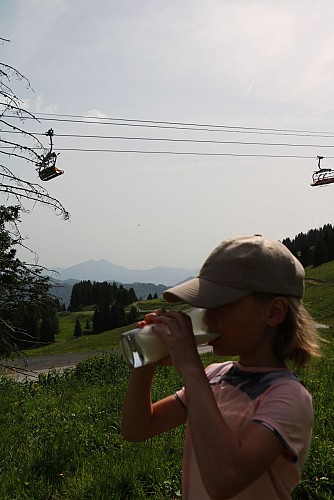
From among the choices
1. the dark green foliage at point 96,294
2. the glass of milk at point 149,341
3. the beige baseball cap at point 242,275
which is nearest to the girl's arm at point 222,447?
the glass of milk at point 149,341

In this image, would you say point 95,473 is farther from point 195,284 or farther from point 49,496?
point 195,284

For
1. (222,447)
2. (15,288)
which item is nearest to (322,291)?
(15,288)

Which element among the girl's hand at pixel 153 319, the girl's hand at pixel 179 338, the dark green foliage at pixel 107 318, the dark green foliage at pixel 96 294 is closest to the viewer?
the girl's hand at pixel 179 338

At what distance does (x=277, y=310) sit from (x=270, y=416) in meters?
0.34

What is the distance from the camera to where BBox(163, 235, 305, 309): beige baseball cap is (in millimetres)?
1622

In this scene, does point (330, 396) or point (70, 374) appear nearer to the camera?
point (330, 396)

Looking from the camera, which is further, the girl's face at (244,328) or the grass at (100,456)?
the grass at (100,456)

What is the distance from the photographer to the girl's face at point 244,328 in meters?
1.64

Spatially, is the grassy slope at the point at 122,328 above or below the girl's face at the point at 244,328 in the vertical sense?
below

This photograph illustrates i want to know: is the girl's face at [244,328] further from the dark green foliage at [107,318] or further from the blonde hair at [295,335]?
the dark green foliage at [107,318]

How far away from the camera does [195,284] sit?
171 cm

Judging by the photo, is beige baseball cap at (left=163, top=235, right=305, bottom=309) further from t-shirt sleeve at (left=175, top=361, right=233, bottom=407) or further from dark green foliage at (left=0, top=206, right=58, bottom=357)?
dark green foliage at (left=0, top=206, right=58, bottom=357)

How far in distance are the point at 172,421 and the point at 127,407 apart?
0.18 meters

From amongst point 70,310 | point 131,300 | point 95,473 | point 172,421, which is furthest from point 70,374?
point 70,310
